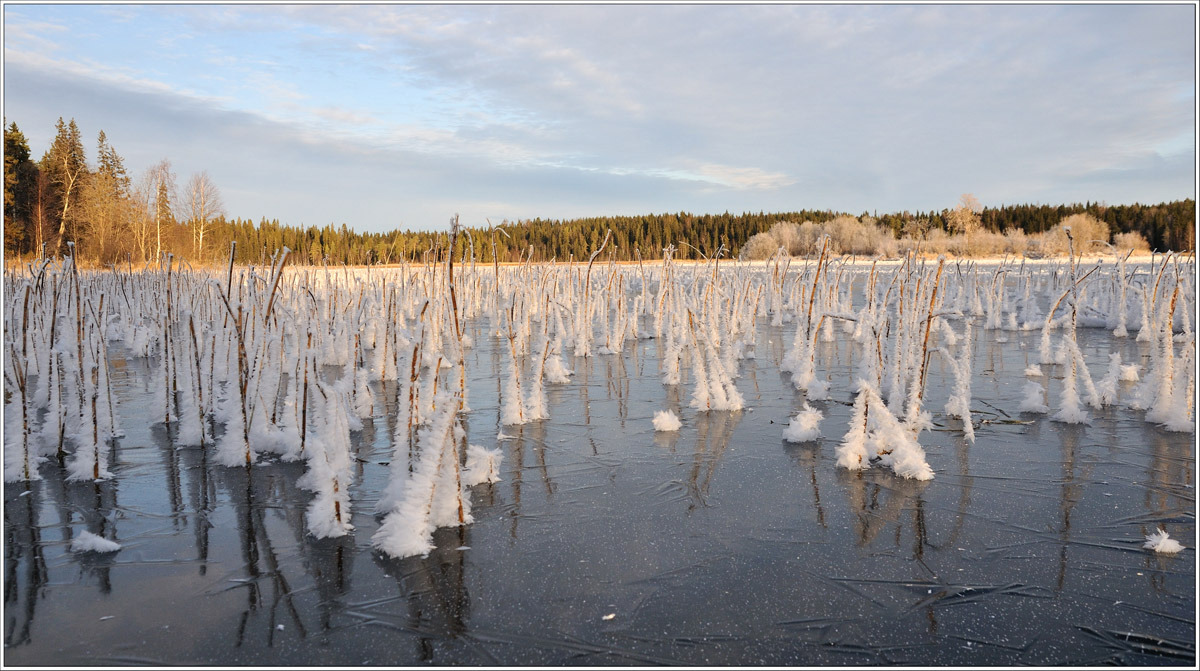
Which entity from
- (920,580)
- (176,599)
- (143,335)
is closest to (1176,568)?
(920,580)

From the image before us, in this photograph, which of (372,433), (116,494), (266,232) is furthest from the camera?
(266,232)

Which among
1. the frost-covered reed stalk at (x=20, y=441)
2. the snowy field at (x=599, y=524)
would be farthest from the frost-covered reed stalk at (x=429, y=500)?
the frost-covered reed stalk at (x=20, y=441)

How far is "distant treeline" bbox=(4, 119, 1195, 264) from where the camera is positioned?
115 ft

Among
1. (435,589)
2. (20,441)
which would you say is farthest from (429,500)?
(20,441)

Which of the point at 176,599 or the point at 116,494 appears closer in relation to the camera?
the point at 176,599

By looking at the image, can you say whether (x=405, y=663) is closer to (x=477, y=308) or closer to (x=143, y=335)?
(x=143, y=335)

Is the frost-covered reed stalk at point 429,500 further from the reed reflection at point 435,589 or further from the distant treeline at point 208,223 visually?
the distant treeline at point 208,223

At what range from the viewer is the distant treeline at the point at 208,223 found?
115 feet

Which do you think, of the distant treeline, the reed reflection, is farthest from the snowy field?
the distant treeline

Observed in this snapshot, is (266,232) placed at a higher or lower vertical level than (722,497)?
higher

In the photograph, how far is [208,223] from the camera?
4756 centimetres

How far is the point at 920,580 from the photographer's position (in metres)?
3.37

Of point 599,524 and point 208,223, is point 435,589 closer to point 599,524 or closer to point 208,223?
point 599,524

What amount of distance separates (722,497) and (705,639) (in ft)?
5.51
